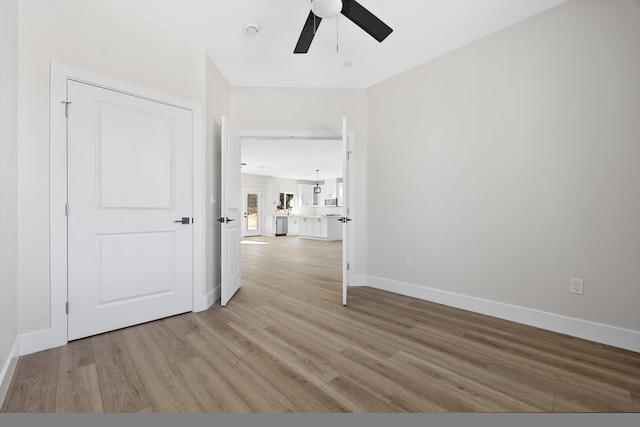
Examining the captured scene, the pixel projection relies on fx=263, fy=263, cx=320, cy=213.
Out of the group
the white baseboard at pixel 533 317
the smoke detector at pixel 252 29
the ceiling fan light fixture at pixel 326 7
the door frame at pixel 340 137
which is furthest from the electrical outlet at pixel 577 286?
the smoke detector at pixel 252 29

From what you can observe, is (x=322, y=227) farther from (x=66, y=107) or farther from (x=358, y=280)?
(x=66, y=107)

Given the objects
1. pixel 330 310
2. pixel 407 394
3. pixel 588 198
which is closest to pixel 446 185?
pixel 588 198

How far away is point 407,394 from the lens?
1.43 m

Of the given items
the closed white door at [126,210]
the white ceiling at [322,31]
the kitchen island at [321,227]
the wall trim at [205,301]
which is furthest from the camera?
the kitchen island at [321,227]

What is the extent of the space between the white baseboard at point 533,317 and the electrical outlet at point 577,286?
225mm

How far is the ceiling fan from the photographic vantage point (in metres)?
1.80

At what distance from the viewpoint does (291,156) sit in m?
7.95

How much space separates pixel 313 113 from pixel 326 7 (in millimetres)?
1799

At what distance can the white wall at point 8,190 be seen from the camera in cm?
151

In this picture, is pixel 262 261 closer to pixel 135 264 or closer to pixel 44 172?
pixel 135 264

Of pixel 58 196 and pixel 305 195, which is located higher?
pixel 305 195

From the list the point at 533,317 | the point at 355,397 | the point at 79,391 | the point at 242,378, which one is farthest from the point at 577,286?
the point at 79,391

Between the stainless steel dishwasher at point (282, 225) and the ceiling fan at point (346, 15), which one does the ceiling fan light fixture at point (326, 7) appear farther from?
the stainless steel dishwasher at point (282, 225)

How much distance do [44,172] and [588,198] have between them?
13.6 ft
